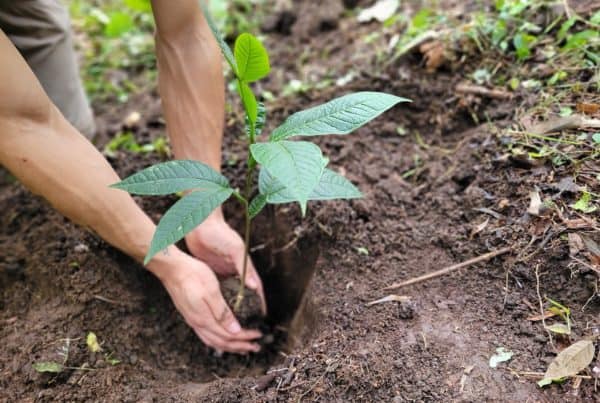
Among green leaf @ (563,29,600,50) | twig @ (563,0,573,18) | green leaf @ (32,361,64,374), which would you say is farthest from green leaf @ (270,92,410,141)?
twig @ (563,0,573,18)

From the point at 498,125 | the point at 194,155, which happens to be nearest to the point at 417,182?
the point at 498,125

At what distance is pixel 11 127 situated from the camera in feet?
4.76

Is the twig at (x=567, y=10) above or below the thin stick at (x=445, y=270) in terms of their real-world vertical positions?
above

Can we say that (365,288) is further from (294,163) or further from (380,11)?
(380,11)

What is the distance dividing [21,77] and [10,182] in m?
1.13

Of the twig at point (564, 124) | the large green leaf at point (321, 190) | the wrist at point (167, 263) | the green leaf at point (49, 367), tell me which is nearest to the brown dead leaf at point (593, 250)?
the twig at point (564, 124)

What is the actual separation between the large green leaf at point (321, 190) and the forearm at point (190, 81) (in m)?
0.49

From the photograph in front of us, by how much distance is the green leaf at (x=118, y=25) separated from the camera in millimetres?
3143

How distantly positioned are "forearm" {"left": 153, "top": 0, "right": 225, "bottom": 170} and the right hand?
0.40 m

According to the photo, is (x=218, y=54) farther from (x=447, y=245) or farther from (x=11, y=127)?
(x=447, y=245)

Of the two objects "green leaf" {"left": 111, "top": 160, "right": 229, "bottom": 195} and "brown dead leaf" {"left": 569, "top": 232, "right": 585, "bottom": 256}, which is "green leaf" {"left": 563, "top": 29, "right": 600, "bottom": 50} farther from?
"green leaf" {"left": 111, "top": 160, "right": 229, "bottom": 195}

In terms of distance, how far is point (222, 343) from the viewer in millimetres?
1875

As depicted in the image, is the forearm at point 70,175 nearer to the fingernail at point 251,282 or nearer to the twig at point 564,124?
the fingernail at point 251,282

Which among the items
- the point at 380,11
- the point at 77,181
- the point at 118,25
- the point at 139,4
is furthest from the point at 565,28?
the point at 118,25
